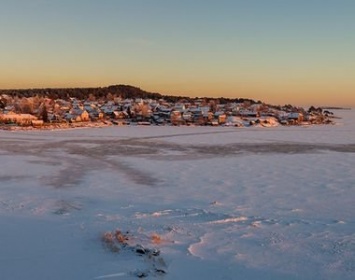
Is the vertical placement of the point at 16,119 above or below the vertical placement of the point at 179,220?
below

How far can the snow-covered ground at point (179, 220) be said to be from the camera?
5168 millimetres

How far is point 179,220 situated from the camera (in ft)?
23.3

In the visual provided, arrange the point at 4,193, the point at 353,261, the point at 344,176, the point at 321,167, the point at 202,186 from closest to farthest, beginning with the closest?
the point at 353,261 < the point at 4,193 < the point at 202,186 < the point at 344,176 < the point at 321,167

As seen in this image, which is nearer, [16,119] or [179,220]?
[179,220]

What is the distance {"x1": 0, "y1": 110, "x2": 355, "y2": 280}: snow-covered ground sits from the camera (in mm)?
5168

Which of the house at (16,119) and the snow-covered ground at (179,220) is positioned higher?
the snow-covered ground at (179,220)

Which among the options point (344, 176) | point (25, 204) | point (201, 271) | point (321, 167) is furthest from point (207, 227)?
point (321, 167)

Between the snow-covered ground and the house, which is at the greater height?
the snow-covered ground

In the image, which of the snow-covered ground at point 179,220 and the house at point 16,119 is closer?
the snow-covered ground at point 179,220

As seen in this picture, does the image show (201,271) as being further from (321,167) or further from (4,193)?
(321,167)

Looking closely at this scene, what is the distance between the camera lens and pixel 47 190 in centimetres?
942

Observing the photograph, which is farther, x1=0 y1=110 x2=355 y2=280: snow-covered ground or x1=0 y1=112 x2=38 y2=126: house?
x1=0 y1=112 x2=38 y2=126: house

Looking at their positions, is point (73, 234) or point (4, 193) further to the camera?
point (4, 193)

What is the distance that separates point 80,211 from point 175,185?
9.64 ft
